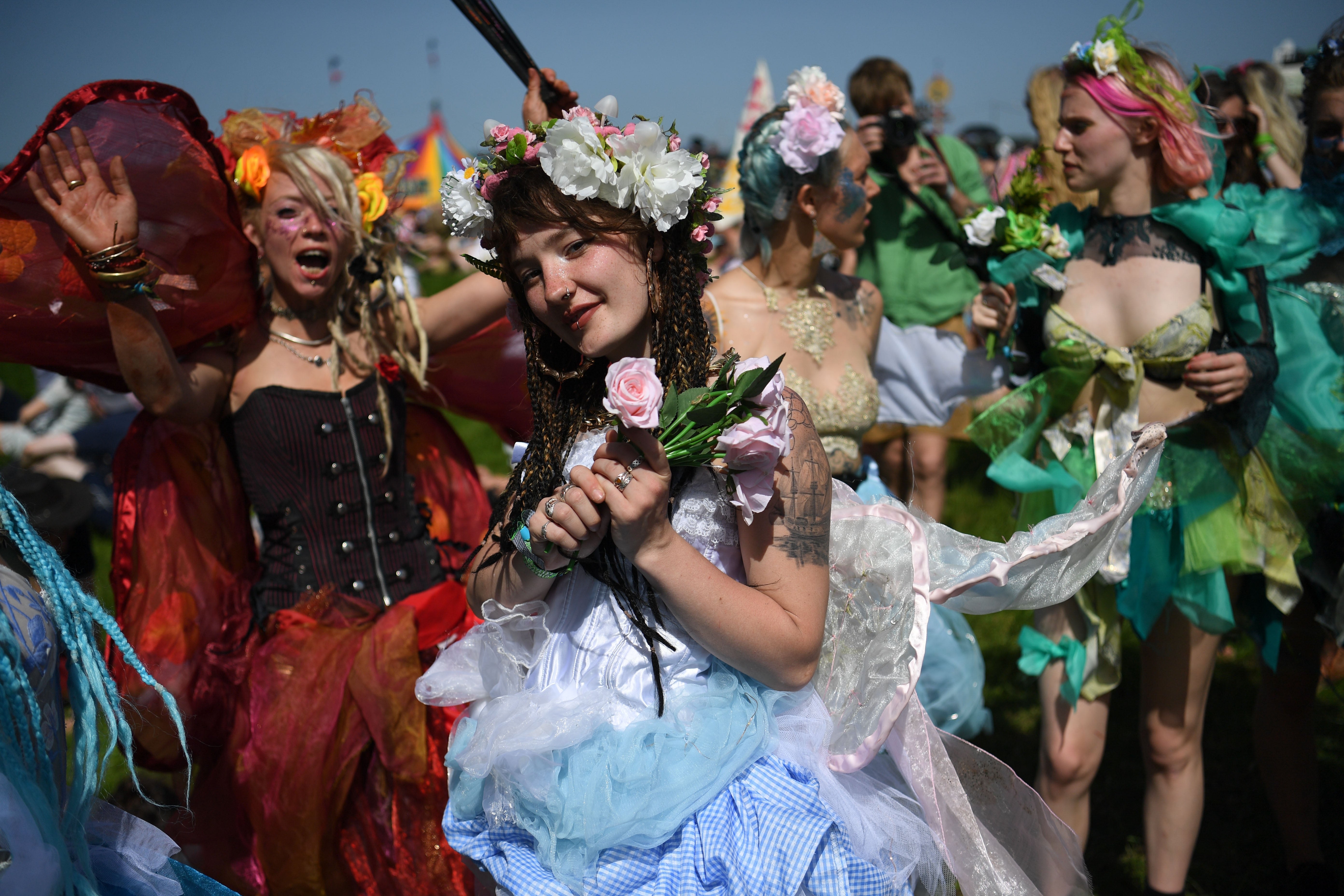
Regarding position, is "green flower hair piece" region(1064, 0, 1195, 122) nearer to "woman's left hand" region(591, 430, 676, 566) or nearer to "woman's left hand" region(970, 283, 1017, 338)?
"woman's left hand" region(970, 283, 1017, 338)

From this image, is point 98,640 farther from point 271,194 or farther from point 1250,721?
point 1250,721

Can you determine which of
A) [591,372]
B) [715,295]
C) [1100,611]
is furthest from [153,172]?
[1100,611]

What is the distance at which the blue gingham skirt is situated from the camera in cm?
184

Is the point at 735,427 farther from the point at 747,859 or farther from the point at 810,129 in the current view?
the point at 810,129

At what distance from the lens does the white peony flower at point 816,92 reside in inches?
145

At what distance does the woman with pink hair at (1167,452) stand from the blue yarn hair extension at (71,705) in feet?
8.48

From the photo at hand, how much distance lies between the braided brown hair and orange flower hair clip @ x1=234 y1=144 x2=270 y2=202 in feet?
4.08

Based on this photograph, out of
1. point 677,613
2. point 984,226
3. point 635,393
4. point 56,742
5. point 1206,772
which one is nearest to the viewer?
point 56,742

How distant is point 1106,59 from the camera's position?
3.23 metres

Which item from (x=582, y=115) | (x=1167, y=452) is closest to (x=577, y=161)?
(x=582, y=115)

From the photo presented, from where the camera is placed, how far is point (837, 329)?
3.82m

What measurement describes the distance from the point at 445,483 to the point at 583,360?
1.43 m

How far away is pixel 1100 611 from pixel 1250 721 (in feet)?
7.42

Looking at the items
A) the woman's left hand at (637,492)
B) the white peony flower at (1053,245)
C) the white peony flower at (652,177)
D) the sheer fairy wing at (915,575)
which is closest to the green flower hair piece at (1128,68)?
the white peony flower at (1053,245)
